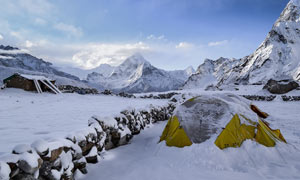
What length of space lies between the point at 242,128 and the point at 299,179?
1.66 metres

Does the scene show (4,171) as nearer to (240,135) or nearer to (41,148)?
(41,148)

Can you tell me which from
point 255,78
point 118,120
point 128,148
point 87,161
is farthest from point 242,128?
point 255,78

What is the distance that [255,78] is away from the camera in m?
64.0

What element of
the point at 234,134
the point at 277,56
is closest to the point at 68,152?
the point at 234,134

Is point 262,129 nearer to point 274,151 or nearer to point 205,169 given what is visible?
point 274,151

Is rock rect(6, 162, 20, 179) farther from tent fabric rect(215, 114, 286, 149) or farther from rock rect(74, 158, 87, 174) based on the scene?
tent fabric rect(215, 114, 286, 149)

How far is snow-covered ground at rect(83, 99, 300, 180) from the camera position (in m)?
4.06

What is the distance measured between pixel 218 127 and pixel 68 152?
3897 mm

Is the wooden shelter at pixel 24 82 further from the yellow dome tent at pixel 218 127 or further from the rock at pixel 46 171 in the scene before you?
the rock at pixel 46 171

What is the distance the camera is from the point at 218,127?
17.1 ft

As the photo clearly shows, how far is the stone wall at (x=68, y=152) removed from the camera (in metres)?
2.47

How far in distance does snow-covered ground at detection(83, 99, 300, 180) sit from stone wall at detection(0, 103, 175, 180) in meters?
0.32

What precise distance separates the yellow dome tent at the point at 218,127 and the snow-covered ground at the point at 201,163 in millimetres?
191


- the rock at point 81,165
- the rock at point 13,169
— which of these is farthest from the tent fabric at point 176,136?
the rock at point 13,169
